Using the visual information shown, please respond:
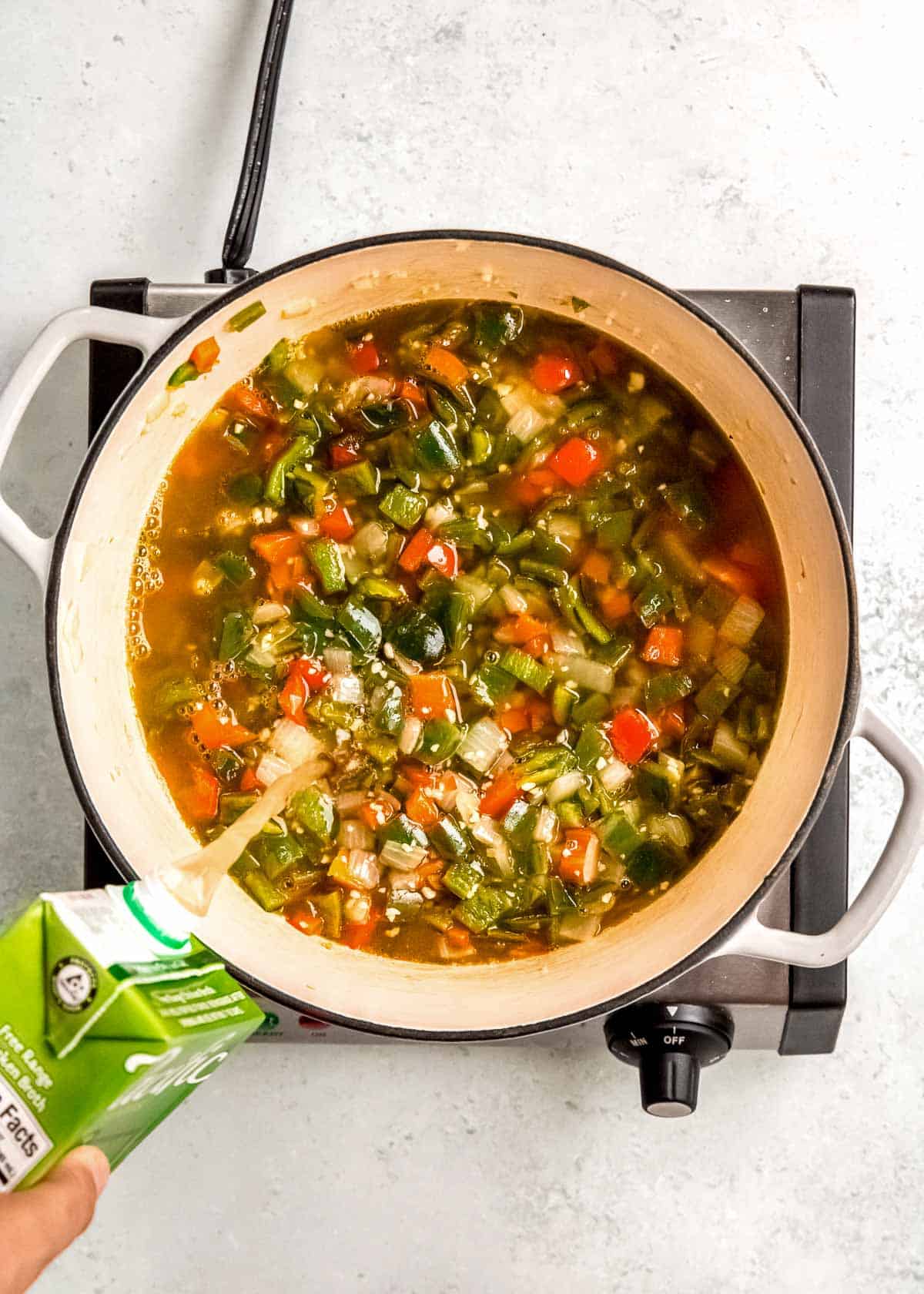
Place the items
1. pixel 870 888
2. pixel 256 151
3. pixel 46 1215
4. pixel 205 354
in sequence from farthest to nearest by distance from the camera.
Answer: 1. pixel 256 151
2. pixel 205 354
3. pixel 870 888
4. pixel 46 1215

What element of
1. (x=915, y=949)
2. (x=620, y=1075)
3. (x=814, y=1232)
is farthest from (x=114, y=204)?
(x=814, y=1232)

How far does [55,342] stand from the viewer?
145cm

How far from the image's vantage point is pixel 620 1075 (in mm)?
1882

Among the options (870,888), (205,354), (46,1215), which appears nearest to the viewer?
(46,1215)

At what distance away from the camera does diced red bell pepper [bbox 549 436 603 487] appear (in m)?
1.65

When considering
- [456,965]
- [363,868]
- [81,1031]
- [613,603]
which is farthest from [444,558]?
[81,1031]

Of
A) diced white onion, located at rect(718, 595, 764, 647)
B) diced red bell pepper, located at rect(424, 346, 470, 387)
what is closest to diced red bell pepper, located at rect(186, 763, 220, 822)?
diced red bell pepper, located at rect(424, 346, 470, 387)

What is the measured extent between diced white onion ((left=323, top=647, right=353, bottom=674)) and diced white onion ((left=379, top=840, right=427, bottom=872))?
0.83 feet

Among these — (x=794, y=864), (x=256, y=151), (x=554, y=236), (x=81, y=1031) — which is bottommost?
(x=794, y=864)

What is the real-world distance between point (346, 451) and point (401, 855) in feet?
1.91

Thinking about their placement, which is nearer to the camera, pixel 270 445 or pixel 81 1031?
pixel 81 1031

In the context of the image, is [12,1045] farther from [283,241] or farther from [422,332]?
[283,241]

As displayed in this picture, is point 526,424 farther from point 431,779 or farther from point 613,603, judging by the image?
point 431,779

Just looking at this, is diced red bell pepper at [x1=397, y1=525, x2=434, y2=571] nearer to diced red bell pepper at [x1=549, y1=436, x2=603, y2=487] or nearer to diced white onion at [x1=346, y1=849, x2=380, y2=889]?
diced red bell pepper at [x1=549, y1=436, x2=603, y2=487]
